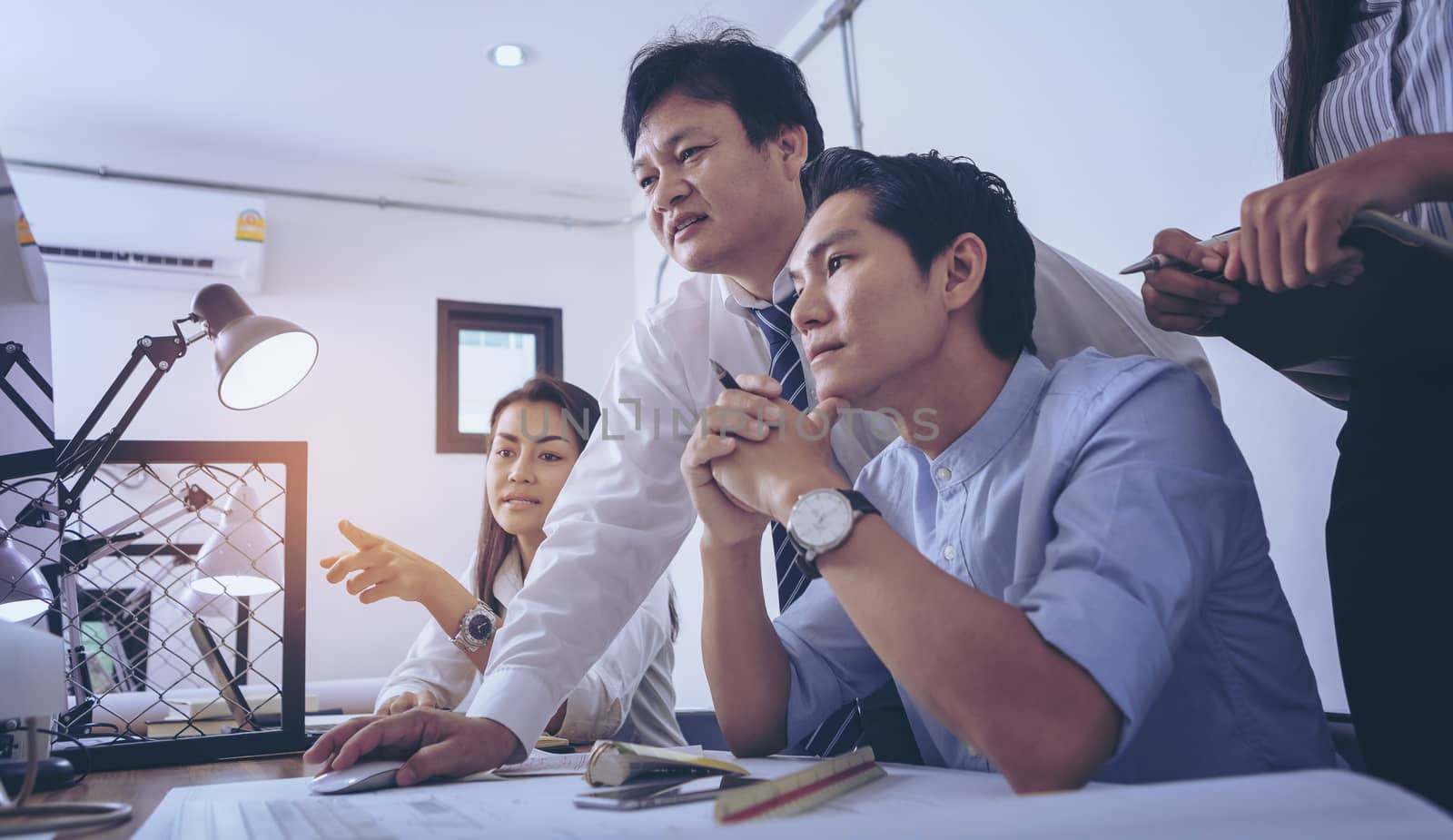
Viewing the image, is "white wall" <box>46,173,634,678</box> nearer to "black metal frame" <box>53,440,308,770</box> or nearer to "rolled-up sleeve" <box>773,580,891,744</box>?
"black metal frame" <box>53,440,308,770</box>

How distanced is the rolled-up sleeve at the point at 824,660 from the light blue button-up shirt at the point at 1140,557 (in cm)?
10

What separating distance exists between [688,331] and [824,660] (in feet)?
2.24

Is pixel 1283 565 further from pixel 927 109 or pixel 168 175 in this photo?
pixel 168 175

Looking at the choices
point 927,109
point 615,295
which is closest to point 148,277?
point 615,295

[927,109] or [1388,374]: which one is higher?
[927,109]

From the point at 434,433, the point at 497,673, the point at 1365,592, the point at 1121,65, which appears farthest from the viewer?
the point at 434,433

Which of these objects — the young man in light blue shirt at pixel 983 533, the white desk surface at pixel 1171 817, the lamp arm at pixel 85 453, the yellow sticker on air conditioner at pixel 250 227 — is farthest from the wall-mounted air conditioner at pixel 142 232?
the white desk surface at pixel 1171 817

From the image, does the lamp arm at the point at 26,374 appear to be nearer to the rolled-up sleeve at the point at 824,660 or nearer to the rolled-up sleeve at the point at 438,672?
the rolled-up sleeve at the point at 824,660

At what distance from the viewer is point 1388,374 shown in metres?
0.94

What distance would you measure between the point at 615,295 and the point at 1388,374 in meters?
3.96

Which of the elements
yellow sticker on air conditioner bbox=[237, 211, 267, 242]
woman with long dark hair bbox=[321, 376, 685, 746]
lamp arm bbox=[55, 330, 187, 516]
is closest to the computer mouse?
lamp arm bbox=[55, 330, 187, 516]

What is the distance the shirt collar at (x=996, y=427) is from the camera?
3.31 feet

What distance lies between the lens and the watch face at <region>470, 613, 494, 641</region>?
180 cm

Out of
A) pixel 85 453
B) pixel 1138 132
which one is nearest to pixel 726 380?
pixel 85 453
